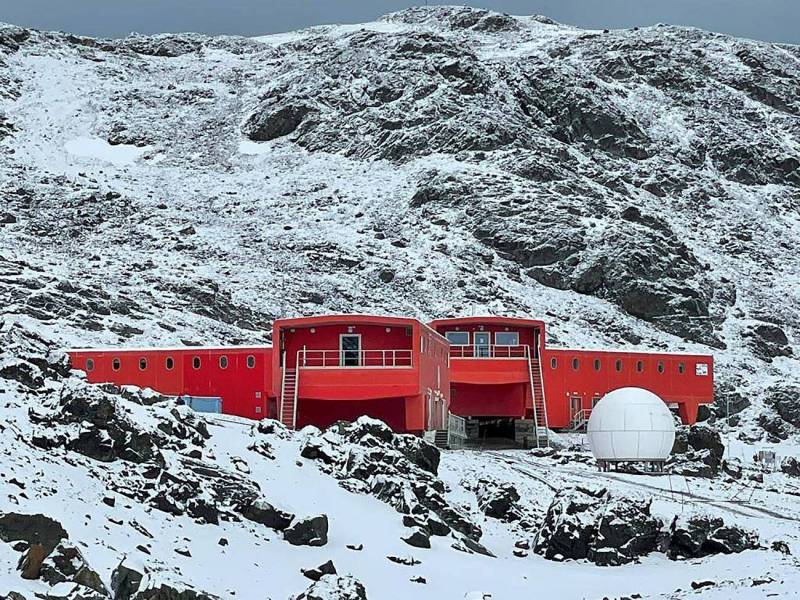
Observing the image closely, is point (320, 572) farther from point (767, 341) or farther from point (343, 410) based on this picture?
point (767, 341)

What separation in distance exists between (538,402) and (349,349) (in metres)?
12.0

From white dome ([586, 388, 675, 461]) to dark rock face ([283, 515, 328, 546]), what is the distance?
19.1 metres

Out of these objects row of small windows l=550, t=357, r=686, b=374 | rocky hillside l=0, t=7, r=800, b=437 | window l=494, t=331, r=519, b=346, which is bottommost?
row of small windows l=550, t=357, r=686, b=374

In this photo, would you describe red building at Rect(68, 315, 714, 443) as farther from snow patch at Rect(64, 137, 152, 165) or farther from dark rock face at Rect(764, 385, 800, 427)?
snow patch at Rect(64, 137, 152, 165)

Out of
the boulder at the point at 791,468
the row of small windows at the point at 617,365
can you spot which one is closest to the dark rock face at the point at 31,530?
the boulder at the point at 791,468

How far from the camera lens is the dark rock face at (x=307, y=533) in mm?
21516

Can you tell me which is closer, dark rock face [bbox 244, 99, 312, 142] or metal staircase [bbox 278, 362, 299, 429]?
metal staircase [bbox 278, 362, 299, 429]

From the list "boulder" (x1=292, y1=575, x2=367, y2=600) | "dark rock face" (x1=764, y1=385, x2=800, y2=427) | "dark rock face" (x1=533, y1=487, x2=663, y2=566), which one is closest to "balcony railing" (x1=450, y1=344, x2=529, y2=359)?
"dark rock face" (x1=764, y1=385, x2=800, y2=427)

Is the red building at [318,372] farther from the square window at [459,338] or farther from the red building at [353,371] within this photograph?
the square window at [459,338]

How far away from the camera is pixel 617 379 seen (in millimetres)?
57188

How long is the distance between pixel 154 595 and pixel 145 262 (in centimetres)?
6164

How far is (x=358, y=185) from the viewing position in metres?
98.2

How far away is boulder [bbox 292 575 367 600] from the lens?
685 inches

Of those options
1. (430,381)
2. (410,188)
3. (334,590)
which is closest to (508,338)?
(430,381)
